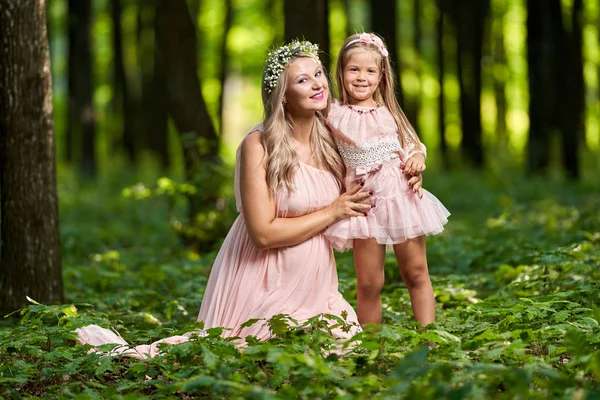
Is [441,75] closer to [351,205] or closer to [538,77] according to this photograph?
[538,77]

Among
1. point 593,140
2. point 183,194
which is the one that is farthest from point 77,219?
point 593,140

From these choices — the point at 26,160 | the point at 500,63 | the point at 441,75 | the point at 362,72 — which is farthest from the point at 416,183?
the point at 500,63

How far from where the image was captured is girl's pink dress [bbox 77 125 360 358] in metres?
5.56

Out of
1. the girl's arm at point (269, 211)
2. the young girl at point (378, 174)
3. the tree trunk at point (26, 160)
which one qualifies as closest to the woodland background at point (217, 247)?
the tree trunk at point (26, 160)

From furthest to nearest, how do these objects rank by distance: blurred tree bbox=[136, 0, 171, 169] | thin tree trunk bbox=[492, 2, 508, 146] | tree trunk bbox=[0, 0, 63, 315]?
thin tree trunk bbox=[492, 2, 508, 146]
blurred tree bbox=[136, 0, 171, 169]
tree trunk bbox=[0, 0, 63, 315]

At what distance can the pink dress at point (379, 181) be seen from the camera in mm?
5453

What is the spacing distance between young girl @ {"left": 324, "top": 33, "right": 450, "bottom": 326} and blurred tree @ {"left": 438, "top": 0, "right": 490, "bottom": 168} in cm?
1969

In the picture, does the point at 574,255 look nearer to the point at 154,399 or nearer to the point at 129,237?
the point at 154,399

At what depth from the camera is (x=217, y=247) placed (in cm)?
1003

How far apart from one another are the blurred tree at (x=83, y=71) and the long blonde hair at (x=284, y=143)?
17.0 metres

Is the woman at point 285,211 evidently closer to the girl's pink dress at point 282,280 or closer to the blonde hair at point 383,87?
the girl's pink dress at point 282,280

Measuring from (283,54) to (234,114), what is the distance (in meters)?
40.1

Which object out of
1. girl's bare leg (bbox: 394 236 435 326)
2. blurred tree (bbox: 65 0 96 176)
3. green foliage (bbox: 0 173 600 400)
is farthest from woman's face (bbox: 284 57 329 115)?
blurred tree (bbox: 65 0 96 176)

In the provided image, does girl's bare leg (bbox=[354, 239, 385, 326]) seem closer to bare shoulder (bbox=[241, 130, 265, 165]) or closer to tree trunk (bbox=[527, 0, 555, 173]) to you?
bare shoulder (bbox=[241, 130, 265, 165])
